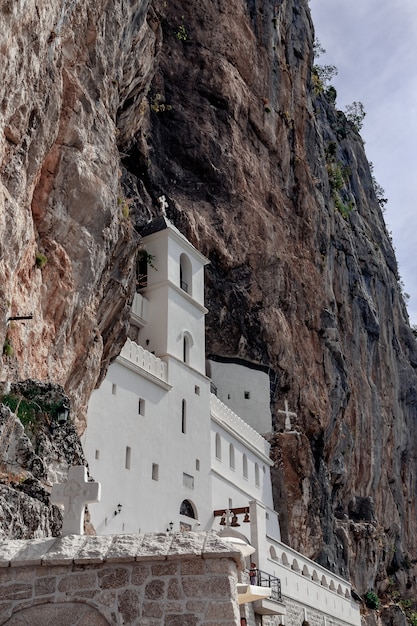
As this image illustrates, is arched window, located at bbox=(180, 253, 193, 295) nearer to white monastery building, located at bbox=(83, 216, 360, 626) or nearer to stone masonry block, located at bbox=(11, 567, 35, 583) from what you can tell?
white monastery building, located at bbox=(83, 216, 360, 626)

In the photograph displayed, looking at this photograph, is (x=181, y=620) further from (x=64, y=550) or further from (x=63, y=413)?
(x=63, y=413)

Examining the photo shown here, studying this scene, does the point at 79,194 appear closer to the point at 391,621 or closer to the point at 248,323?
the point at 248,323

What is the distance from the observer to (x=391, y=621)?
4431 cm

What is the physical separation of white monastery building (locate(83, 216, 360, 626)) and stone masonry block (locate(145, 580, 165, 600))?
13.8 meters

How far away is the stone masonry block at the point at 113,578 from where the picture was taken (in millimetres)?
6992

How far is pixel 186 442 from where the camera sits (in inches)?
1136

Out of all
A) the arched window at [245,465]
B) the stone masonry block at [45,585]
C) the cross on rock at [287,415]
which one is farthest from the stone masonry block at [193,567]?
the cross on rock at [287,415]

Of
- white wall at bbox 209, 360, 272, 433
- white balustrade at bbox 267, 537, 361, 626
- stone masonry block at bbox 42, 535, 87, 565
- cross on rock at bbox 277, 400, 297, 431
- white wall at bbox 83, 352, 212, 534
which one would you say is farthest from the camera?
cross on rock at bbox 277, 400, 297, 431

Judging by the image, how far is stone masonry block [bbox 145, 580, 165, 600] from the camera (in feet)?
22.7

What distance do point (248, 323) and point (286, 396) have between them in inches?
177

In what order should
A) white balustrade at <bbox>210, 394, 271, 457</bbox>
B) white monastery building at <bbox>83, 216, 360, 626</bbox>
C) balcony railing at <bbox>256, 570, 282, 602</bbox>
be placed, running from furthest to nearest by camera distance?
white balustrade at <bbox>210, 394, 271, 457</bbox> → white monastery building at <bbox>83, 216, 360, 626</bbox> → balcony railing at <bbox>256, 570, 282, 602</bbox>

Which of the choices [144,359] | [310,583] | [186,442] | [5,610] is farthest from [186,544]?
[310,583]

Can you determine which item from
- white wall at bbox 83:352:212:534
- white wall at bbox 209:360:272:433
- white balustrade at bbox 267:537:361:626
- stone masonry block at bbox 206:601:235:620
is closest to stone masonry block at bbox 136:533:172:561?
stone masonry block at bbox 206:601:235:620

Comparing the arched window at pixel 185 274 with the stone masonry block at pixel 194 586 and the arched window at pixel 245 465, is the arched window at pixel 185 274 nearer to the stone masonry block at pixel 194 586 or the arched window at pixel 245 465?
the arched window at pixel 245 465
